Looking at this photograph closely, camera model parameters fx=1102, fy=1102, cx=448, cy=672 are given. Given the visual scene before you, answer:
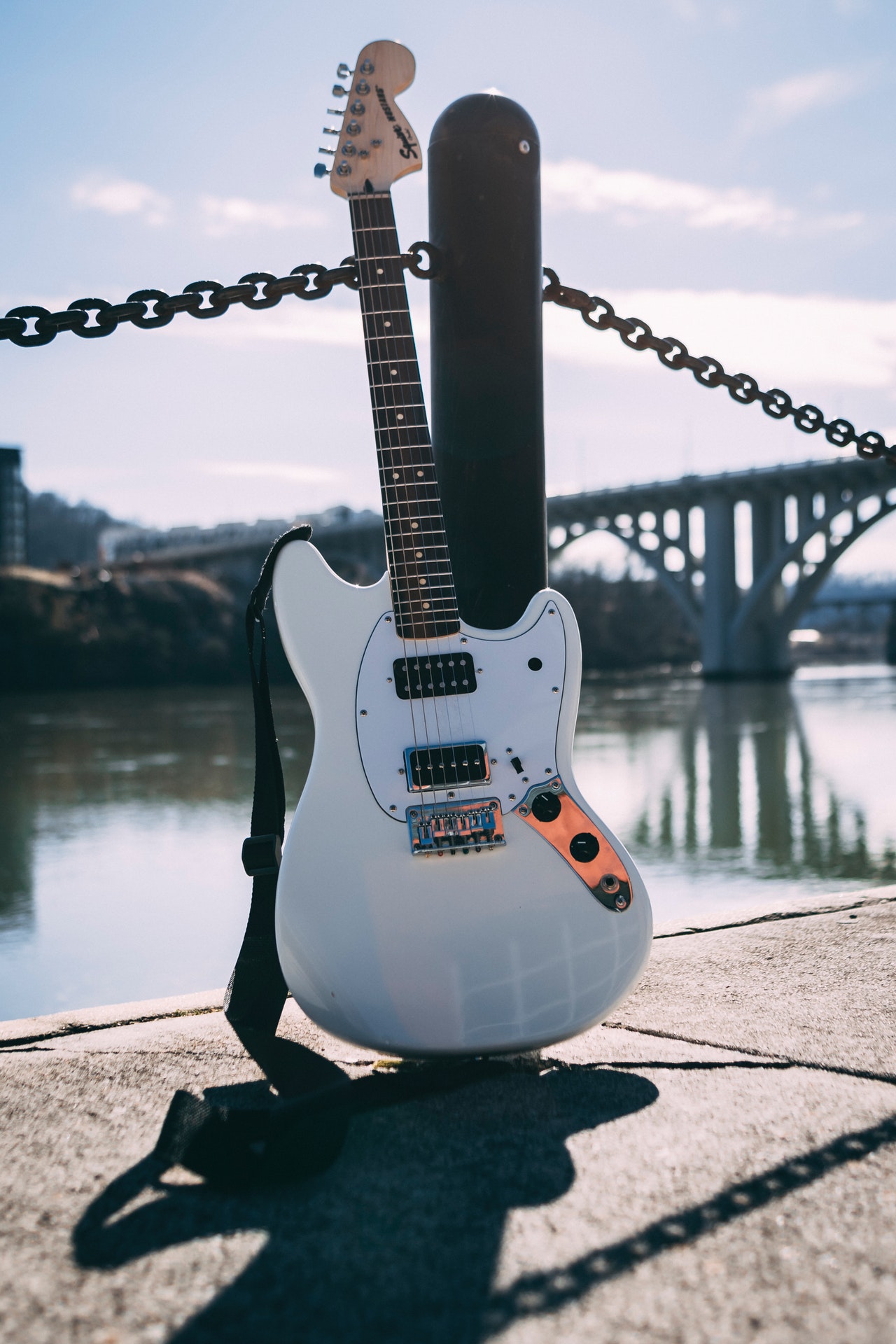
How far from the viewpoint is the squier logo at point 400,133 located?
226 centimetres


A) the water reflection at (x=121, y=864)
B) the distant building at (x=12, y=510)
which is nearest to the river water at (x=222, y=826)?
the water reflection at (x=121, y=864)

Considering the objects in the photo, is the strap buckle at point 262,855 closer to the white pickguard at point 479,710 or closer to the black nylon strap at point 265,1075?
the black nylon strap at point 265,1075

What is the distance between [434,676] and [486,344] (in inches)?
33.6

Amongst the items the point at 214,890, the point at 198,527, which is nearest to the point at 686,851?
the point at 214,890

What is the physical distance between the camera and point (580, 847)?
1939 mm

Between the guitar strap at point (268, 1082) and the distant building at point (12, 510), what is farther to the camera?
the distant building at point (12, 510)

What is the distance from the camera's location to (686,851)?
7.46 meters

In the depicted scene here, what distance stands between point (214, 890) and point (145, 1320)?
17.9 feet

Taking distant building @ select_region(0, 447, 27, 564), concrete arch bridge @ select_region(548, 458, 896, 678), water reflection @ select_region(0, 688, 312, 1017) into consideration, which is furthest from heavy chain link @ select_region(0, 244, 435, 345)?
distant building @ select_region(0, 447, 27, 564)

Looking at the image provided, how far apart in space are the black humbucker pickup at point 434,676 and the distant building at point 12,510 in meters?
61.8

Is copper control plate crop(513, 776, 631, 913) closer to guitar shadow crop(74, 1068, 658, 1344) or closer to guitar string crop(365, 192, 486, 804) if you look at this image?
guitar string crop(365, 192, 486, 804)

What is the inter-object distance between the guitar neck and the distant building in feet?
202

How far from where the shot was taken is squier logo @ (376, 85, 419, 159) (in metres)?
2.26

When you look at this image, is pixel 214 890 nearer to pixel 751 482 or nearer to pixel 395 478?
pixel 395 478
